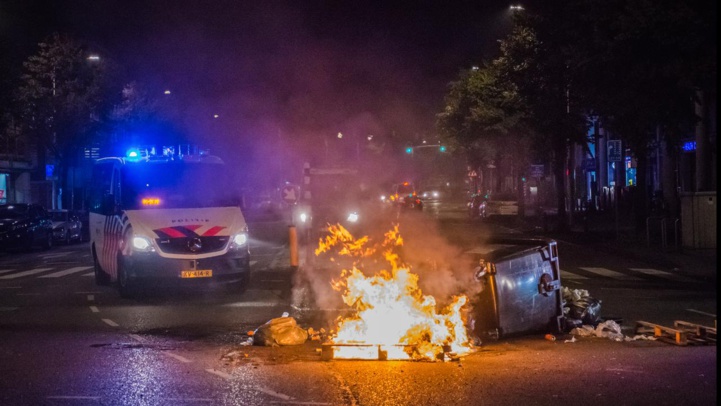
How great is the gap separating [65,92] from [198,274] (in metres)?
31.2

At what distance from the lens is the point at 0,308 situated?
43.0ft

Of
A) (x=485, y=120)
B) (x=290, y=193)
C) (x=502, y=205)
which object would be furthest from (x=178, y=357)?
(x=502, y=205)

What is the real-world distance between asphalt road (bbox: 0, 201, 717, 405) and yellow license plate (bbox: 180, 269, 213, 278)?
0.47 meters

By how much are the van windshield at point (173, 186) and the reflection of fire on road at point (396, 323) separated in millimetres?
5641

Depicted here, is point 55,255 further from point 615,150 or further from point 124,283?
point 615,150

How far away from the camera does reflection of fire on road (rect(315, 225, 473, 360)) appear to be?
8562mm

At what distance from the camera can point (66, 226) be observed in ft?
103

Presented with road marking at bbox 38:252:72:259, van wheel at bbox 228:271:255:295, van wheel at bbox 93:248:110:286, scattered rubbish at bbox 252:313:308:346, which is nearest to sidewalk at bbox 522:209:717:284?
van wheel at bbox 228:271:255:295

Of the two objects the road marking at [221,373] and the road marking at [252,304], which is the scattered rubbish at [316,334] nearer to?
the road marking at [221,373]

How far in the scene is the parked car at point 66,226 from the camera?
30.9m

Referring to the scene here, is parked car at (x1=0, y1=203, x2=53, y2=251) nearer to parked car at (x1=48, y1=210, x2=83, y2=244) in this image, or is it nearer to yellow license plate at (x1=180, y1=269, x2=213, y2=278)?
parked car at (x1=48, y1=210, x2=83, y2=244)

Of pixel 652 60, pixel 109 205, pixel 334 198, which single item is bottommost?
pixel 109 205

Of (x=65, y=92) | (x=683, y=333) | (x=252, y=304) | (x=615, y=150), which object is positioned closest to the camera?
(x=683, y=333)

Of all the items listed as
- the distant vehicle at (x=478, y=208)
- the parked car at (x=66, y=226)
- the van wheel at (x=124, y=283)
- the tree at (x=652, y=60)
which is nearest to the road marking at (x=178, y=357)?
the van wheel at (x=124, y=283)
